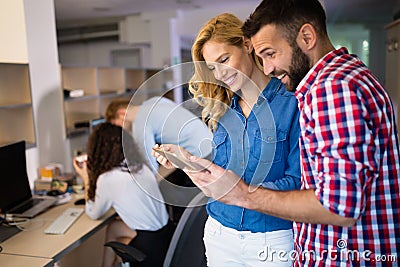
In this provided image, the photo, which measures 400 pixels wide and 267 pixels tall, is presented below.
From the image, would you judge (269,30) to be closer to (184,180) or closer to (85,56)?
(184,180)

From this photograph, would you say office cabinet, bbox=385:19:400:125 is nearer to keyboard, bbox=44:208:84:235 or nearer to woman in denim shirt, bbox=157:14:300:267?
woman in denim shirt, bbox=157:14:300:267

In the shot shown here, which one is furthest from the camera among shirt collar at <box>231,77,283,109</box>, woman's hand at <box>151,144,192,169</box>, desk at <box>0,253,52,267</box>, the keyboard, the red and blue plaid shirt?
the keyboard

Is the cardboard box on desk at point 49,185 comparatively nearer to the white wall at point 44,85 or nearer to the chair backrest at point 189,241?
the white wall at point 44,85

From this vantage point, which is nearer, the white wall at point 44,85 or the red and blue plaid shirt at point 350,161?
the red and blue plaid shirt at point 350,161

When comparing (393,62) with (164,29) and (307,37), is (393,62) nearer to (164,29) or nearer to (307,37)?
(307,37)

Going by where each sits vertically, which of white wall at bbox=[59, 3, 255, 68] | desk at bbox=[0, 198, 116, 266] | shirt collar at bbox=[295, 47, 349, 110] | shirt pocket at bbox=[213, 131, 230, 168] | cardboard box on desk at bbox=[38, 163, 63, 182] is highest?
white wall at bbox=[59, 3, 255, 68]


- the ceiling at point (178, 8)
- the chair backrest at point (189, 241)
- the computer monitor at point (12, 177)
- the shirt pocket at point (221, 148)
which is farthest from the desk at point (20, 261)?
the ceiling at point (178, 8)

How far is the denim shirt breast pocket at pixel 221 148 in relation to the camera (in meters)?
1.07

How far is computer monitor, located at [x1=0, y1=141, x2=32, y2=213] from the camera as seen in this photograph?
1.80m

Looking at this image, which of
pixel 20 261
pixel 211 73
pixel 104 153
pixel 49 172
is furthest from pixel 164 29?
pixel 211 73

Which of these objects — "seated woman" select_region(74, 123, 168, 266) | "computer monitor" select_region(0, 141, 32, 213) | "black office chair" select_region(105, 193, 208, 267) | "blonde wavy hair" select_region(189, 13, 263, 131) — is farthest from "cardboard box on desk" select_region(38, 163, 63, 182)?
"blonde wavy hair" select_region(189, 13, 263, 131)

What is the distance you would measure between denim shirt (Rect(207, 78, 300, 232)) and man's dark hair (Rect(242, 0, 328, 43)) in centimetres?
20

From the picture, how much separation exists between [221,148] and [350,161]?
45 cm

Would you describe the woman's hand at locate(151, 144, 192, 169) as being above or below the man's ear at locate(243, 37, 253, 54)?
below
